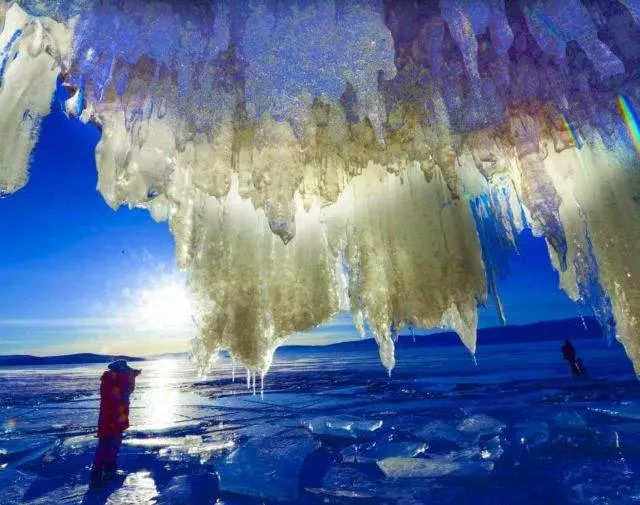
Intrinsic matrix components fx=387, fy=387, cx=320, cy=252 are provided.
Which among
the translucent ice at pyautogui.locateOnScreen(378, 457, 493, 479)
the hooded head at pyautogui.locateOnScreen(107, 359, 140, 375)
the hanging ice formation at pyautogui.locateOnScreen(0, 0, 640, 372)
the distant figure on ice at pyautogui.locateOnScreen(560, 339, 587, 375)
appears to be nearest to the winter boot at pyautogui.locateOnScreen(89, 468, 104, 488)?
the hooded head at pyautogui.locateOnScreen(107, 359, 140, 375)

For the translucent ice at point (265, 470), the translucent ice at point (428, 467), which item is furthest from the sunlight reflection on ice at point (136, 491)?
the translucent ice at point (428, 467)

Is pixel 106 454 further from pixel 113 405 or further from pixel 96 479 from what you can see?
pixel 113 405

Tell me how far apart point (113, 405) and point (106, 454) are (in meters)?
0.71

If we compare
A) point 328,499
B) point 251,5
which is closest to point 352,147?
point 251,5

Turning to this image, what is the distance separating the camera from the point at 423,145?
3072 mm

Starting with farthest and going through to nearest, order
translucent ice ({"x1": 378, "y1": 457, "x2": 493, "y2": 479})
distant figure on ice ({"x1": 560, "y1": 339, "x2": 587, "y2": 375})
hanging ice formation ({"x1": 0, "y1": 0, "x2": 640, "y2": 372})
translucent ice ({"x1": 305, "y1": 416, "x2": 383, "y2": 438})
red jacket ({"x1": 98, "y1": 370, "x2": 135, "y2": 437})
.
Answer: distant figure on ice ({"x1": 560, "y1": 339, "x2": 587, "y2": 375}) → translucent ice ({"x1": 305, "y1": 416, "x2": 383, "y2": 438}) → red jacket ({"x1": 98, "y1": 370, "x2": 135, "y2": 437}) → translucent ice ({"x1": 378, "y1": 457, "x2": 493, "y2": 479}) → hanging ice formation ({"x1": 0, "y1": 0, "x2": 640, "y2": 372})

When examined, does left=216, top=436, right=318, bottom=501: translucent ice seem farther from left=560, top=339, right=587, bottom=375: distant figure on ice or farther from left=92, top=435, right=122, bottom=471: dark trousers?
left=560, top=339, right=587, bottom=375: distant figure on ice

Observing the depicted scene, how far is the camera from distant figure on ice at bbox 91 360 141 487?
5566mm

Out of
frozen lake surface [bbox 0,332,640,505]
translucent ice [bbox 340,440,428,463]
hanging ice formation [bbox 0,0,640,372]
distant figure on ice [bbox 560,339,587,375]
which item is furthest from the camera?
distant figure on ice [bbox 560,339,587,375]

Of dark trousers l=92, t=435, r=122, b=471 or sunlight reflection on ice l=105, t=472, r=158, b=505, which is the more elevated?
dark trousers l=92, t=435, r=122, b=471

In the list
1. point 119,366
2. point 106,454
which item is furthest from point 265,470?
point 119,366

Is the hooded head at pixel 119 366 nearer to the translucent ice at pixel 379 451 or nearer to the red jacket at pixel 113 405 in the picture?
the red jacket at pixel 113 405

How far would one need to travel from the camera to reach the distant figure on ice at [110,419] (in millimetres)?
5566

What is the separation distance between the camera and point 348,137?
3.02 metres
